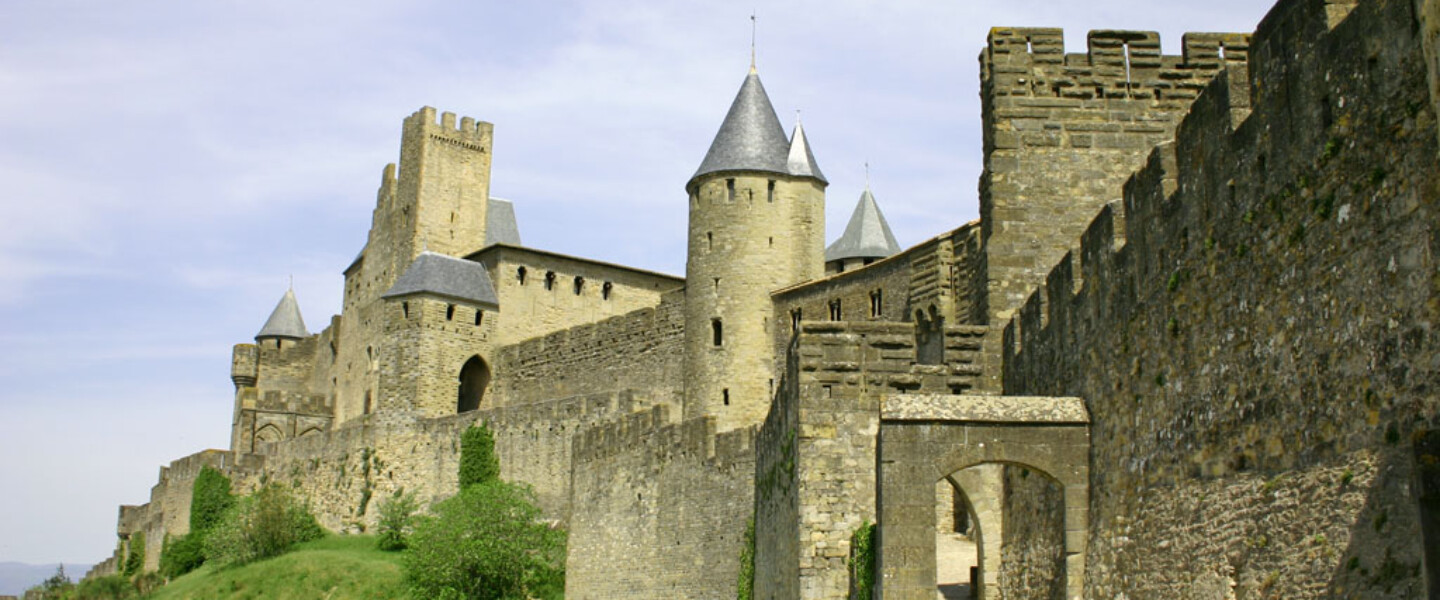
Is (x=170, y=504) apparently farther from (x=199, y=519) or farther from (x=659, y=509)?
(x=659, y=509)

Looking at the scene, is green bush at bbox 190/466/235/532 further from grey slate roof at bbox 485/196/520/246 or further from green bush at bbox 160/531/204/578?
grey slate roof at bbox 485/196/520/246

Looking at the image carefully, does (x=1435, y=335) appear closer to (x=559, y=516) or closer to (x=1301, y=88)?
(x=1301, y=88)

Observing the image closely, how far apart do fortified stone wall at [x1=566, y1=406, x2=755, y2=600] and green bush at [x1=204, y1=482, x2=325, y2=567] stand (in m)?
12.8

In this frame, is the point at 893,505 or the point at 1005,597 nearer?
the point at 893,505

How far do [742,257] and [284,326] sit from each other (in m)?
33.9

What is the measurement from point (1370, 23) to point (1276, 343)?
6.58 ft

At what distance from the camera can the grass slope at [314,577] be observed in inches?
1444

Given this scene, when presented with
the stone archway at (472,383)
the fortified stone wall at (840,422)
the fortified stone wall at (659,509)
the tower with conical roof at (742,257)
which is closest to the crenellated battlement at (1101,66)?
the fortified stone wall at (840,422)

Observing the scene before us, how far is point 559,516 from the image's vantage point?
37688 mm

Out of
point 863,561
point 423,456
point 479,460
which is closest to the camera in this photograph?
point 863,561

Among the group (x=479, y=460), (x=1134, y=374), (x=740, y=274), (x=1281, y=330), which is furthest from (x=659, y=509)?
(x=1281, y=330)

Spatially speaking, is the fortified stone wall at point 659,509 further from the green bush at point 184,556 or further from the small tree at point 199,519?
the small tree at point 199,519

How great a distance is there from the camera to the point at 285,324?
66.6m

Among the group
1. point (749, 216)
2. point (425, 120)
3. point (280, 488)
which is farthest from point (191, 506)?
point (749, 216)
